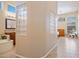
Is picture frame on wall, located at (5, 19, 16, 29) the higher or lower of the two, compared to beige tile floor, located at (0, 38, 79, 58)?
higher

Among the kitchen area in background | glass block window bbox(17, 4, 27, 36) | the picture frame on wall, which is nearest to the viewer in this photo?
glass block window bbox(17, 4, 27, 36)

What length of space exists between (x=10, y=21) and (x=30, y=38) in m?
5.10

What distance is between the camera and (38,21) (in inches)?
173

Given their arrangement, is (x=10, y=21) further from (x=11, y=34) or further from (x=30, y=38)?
(x=30, y=38)

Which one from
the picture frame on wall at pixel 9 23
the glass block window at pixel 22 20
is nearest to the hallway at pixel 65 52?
the glass block window at pixel 22 20

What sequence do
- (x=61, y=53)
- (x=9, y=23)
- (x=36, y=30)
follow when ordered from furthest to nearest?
(x=9, y=23) → (x=61, y=53) → (x=36, y=30)

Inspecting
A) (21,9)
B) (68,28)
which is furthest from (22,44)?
(68,28)

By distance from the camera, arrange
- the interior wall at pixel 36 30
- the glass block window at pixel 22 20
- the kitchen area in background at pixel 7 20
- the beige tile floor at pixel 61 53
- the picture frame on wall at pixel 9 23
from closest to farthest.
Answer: the interior wall at pixel 36 30, the glass block window at pixel 22 20, the beige tile floor at pixel 61 53, the kitchen area in background at pixel 7 20, the picture frame on wall at pixel 9 23

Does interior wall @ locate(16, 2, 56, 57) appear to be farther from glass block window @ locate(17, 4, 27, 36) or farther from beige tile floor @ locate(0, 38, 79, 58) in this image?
beige tile floor @ locate(0, 38, 79, 58)

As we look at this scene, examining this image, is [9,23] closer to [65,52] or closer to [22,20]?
[22,20]

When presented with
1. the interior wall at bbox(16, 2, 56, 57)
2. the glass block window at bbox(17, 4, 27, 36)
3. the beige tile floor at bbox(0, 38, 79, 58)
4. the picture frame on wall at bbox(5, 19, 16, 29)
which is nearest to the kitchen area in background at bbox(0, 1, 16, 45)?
the picture frame on wall at bbox(5, 19, 16, 29)

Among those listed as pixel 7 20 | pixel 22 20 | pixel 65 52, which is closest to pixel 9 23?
pixel 7 20

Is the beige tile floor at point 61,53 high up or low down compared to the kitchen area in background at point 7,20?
down

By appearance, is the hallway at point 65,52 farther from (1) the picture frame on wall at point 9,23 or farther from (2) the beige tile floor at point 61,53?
(1) the picture frame on wall at point 9,23
